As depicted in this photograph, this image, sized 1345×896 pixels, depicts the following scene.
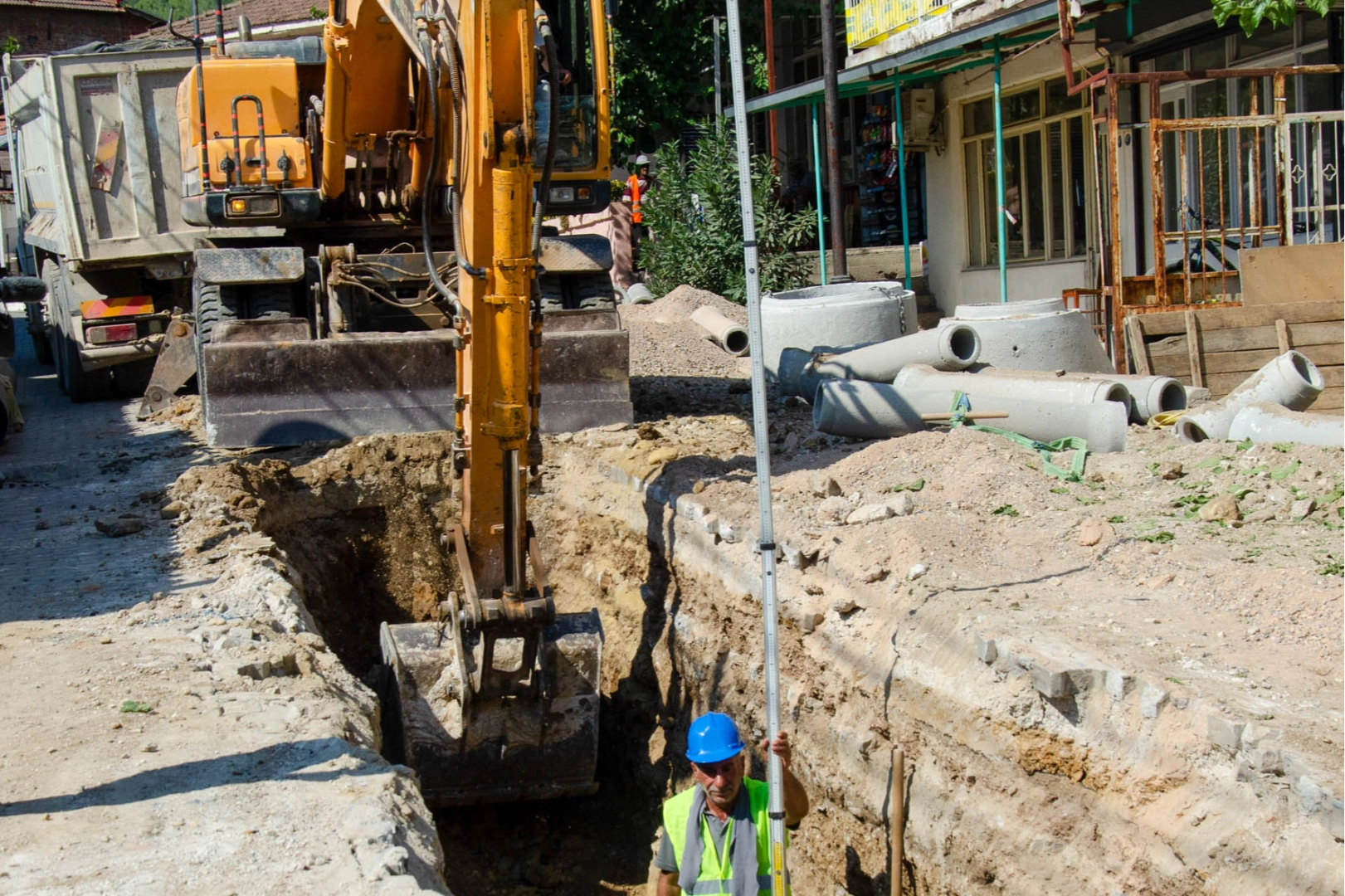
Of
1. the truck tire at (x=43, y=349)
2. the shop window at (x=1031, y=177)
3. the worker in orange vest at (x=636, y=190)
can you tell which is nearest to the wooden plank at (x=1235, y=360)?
the shop window at (x=1031, y=177)

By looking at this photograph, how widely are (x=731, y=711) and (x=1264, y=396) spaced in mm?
4004

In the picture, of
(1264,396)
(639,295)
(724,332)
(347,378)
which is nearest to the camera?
(1264,396)

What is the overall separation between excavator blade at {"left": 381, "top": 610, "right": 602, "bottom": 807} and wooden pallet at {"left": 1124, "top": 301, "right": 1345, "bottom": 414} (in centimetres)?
505

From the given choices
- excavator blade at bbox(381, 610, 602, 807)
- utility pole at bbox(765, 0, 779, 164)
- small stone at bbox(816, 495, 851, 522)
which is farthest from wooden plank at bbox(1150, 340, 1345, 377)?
utility pole at bbox(765, 0, 779, 164)

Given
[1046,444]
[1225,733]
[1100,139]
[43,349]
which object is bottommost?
[1225,733]

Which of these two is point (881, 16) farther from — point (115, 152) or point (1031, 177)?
point (115, 152)

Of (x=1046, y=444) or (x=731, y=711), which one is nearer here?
(x=731, y=711)

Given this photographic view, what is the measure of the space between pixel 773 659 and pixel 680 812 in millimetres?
712

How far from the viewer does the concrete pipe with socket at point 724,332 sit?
46.4 feet

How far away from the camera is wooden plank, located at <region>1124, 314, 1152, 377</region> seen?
948 cm

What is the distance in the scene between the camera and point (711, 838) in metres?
4.83

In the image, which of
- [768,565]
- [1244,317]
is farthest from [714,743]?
[1244,317]

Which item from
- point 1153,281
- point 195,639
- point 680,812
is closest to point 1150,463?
point 1153,281

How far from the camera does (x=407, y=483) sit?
9234 millimetres
